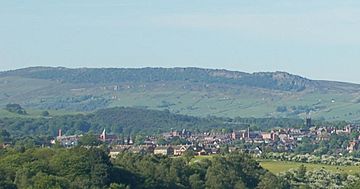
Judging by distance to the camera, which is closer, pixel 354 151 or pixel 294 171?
pixel 294 171

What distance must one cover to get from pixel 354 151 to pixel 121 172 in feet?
300

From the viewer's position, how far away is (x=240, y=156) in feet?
277

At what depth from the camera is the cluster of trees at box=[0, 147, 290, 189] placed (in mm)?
59406

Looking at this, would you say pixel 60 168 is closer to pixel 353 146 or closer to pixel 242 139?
pixel 353 146

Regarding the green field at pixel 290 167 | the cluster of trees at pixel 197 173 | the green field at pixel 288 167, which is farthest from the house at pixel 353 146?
the cluster of trees at pixel 197 173

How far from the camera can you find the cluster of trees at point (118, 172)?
59406mm

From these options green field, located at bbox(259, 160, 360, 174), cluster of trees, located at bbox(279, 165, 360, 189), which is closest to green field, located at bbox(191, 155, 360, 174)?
green field, located at bbox(259, 160, 360, 174)

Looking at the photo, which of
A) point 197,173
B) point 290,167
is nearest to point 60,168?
point 197,173

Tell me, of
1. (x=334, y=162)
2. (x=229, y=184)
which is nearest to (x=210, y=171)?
(x=229, y=184)

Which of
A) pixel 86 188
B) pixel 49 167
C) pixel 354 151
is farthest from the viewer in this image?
pixel 354 151

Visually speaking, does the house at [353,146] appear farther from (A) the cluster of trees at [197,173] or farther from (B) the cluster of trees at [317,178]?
(A) the cluster of trees at [197,173]

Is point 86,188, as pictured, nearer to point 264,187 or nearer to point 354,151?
point 264,187

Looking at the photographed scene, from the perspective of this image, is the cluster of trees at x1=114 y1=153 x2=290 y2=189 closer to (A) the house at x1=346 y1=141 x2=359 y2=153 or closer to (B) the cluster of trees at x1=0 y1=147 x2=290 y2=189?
(B) the cluster of trees at x1=0 y1=147 x2=290 y2=189

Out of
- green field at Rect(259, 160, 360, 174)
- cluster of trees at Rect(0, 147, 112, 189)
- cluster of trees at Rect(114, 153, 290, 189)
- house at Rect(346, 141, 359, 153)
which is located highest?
cluster of trees at Rect(0, 147, 112, 189)
